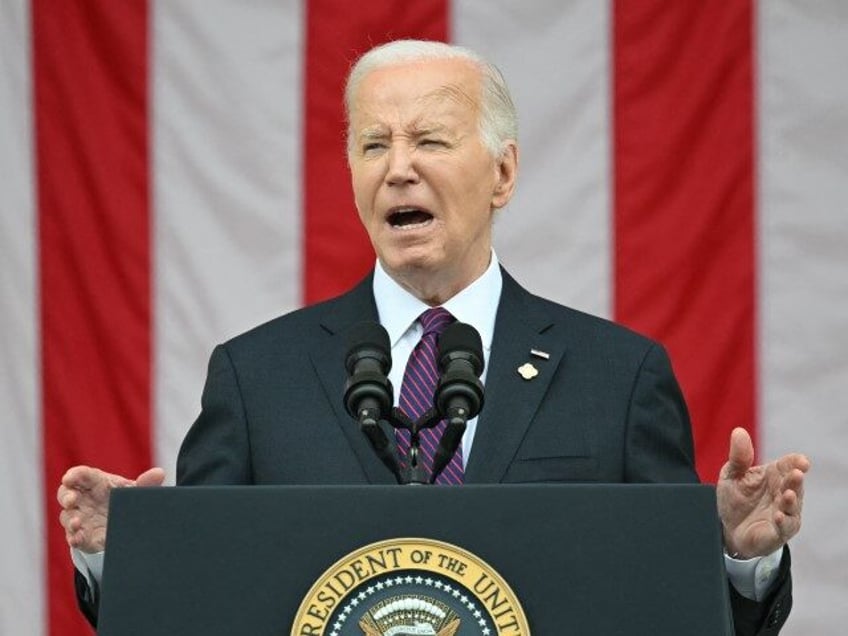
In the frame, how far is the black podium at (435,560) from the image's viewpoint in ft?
6.53

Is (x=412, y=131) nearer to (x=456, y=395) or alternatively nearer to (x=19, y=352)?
(x=456, y=395)

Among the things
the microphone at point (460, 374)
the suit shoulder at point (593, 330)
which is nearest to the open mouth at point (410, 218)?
the suit shoulder at point (593, 330)

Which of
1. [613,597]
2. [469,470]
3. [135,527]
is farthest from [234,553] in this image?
[469,470]

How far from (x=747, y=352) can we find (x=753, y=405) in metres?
0.11

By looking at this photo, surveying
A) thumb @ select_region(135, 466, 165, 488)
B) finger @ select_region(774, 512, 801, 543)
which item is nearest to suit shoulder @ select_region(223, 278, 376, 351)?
thumb @ select_region(135, 466, 165, 488)

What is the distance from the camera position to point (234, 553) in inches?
80.0

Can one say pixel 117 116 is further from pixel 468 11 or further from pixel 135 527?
pixel 135 527

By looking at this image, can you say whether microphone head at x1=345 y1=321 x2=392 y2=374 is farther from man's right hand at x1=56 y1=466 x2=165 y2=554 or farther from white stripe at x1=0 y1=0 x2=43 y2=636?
white stripe at x1=0 y1=0 x2=43 y2=636

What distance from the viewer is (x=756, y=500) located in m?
2.38

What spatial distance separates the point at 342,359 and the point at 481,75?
Result: 481 mm

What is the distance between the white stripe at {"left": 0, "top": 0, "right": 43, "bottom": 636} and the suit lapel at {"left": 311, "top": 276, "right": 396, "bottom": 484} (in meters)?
1.19

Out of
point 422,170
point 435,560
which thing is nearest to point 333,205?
point 422,170

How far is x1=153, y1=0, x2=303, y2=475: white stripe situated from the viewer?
13.0 ft

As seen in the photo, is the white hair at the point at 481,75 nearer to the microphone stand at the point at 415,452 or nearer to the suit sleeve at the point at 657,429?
the suit sleeve at the point at 657,429
